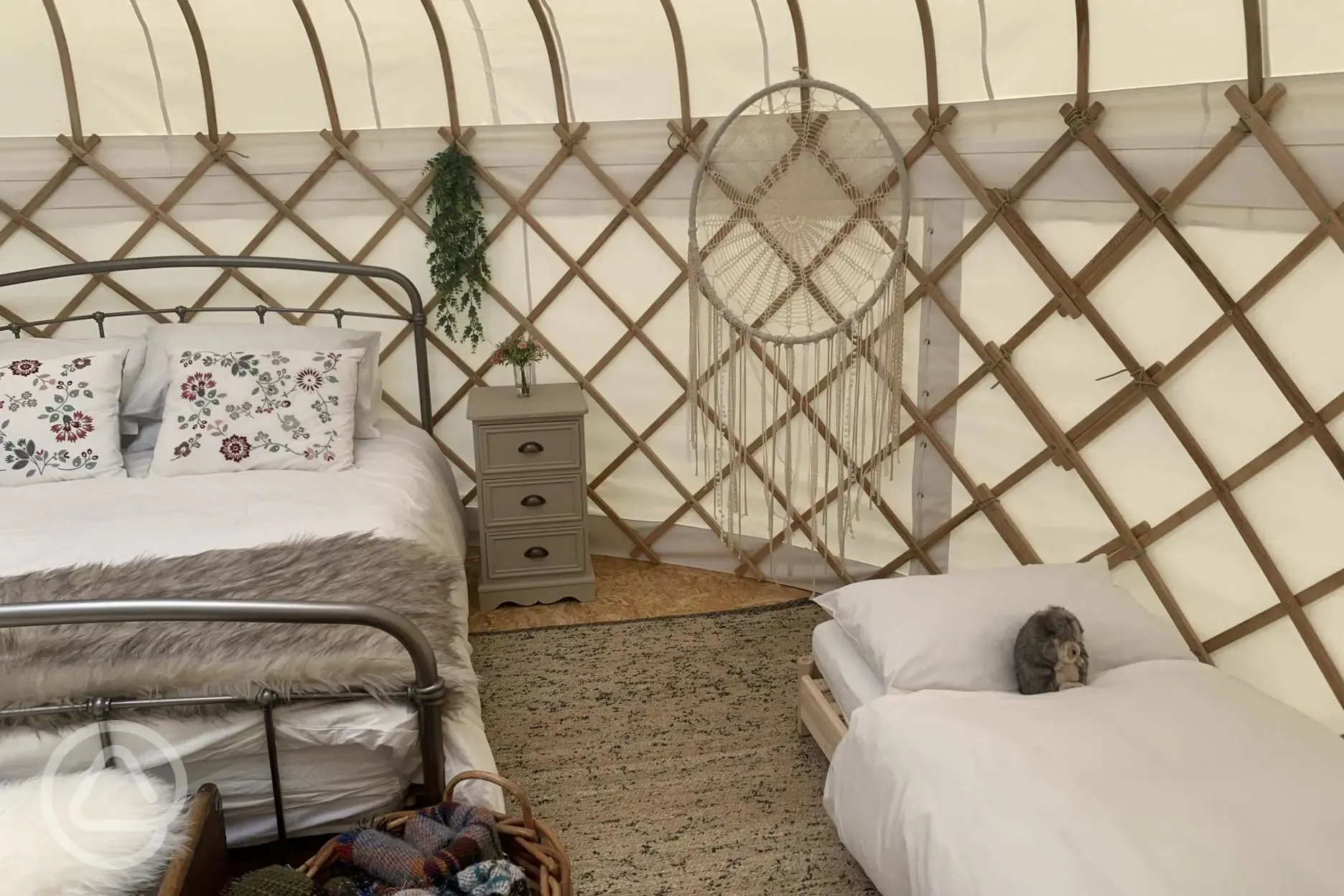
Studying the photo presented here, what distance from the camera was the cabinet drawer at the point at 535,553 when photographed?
3.21 metres

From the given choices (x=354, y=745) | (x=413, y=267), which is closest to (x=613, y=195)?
(x=413, y=267)

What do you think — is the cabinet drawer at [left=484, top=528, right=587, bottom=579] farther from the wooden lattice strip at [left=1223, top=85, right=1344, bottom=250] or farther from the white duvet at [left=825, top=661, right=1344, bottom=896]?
the wooden lattice strip at [left=1223, top=85, right=1344, bottom=250]

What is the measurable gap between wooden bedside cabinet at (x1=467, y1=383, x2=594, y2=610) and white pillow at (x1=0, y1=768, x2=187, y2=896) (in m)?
1.63

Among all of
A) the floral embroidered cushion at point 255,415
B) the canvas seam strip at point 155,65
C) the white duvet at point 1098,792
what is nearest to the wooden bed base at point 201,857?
the white duvet at point 1098,792

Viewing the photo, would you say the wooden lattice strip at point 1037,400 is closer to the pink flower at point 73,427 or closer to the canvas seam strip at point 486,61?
the canvas seam strip at point 486,61

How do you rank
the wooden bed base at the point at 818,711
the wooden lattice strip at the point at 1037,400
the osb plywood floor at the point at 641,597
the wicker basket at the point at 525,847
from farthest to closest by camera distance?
the osb plywood floor at the point at 641,597
the wooden lattice strip at the point at 1037,400
the wooden bed base at the point at 818,711
the wicker basket at the point at 525,847

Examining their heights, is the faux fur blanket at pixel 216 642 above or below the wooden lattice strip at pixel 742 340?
below

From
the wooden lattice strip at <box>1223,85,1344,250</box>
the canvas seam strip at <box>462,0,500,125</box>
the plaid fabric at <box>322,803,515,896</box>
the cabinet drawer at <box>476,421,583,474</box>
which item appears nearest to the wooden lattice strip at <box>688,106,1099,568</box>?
the wooden lattice strip at <box>1223,85,1344,250</box>

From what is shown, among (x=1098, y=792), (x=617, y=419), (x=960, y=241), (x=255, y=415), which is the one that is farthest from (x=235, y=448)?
(x=1098, y=792)

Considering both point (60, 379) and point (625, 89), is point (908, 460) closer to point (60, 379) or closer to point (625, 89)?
point (625, 89)

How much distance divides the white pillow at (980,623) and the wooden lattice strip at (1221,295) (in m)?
0.42

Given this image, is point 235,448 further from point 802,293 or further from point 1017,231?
point 1017,231

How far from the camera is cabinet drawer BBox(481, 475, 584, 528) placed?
3150mm

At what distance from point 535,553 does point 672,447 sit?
0.56 meters
